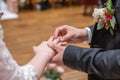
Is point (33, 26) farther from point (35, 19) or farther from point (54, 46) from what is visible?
point (54, 46)

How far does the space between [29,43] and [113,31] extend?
288 cm

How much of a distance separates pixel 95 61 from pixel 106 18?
14.3 inches

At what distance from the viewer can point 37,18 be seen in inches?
214

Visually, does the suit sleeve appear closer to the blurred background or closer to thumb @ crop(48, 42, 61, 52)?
thumb @ crop(48, 42, 61, 52)

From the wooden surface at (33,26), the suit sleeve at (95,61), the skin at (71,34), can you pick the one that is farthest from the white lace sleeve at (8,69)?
the wooden surface at (33,26)

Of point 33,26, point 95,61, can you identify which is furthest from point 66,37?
point 33,26

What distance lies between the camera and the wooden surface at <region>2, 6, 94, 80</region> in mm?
3938

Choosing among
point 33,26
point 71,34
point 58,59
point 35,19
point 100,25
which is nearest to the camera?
point 58,59

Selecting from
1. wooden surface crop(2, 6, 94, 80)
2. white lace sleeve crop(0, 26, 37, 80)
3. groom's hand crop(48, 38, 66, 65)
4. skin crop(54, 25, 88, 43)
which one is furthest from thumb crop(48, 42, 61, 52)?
wooden surface crop(2, 6, 94, 80)

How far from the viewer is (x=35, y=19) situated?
5.37 meters

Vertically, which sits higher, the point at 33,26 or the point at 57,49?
the point at 57,49

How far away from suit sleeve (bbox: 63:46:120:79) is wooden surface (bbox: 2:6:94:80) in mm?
2265

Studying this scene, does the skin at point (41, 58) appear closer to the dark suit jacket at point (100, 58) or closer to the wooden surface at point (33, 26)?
the dark suit jacket at point (100, 58)

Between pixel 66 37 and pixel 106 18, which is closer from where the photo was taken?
pixel 106 18
